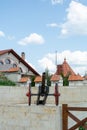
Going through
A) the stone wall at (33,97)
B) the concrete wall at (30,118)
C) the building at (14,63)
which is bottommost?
the concrete wall at (30,118)

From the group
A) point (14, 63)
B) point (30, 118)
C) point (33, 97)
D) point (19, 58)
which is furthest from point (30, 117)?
point (19, 58)

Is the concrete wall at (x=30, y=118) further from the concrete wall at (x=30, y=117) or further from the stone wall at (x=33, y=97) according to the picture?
the stone wall at (x=33, y=97)

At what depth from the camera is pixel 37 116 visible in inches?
459

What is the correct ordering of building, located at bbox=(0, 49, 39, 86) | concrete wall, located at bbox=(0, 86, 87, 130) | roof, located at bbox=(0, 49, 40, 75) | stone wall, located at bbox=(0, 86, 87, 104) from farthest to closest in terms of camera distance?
roof, located at bbox=(0, 49, 40, 75)
building, located at bbox=(0, 49, 39, 86)
stone wall, located at bbox=(0, 86, 87, 104)
concrete wall, located at bbox=(0, 86, 87, 130)

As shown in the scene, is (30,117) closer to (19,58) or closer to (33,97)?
(33,97)

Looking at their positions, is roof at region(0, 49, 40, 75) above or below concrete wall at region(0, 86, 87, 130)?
above

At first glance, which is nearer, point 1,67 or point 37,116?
point 37,116

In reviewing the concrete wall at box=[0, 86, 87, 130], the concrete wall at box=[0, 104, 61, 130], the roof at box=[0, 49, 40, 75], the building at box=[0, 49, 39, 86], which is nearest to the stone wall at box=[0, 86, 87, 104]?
the concrete wall at box=[0, 86, 87, 130]

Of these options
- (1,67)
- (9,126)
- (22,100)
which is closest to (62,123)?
(9,126)

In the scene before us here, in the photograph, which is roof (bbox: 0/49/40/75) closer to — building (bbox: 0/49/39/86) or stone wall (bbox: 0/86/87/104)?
building (bbox: 0/49/39/86)

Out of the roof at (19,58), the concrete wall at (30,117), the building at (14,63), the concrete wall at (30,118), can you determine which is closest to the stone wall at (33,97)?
the concrete wall at (30,117)

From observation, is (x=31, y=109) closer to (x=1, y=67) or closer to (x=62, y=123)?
(x=62, y=123)

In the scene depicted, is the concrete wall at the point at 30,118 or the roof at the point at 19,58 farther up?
the roof at the point at 19,58

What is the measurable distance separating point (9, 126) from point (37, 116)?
1.26 metres
